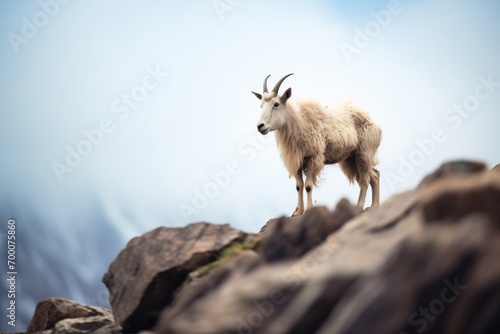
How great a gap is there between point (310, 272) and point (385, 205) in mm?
1694

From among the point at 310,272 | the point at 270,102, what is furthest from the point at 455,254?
the point at 270,102

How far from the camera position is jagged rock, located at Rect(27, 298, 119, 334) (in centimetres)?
998

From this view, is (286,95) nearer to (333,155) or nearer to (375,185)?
(333,155)

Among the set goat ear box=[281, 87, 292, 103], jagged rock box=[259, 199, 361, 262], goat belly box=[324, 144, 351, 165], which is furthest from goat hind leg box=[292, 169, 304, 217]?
jagged rock box=[259, 199, 361, 262]

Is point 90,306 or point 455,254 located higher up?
point 90,306

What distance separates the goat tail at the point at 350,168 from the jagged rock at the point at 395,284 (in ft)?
27.4

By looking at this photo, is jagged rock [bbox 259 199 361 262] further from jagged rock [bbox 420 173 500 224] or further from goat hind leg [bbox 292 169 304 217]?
goat hind leg [bbox 292 169 304 217]

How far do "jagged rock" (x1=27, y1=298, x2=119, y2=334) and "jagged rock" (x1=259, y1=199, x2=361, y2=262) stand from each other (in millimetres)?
4409

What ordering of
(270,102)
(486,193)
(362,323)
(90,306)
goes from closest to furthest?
(362,323)
(486,193)
(90,306)
(270,102)

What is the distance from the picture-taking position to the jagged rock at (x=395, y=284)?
4414mm

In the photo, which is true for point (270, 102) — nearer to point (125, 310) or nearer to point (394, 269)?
point (125, 310)

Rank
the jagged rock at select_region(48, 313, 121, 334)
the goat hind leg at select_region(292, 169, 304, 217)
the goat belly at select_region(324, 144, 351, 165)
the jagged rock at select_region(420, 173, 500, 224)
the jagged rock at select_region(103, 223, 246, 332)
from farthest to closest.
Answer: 1. the goat belly at select_region(324, 144, 351, 165)
2. the goat hind leg at select_region(292, 169, 304, 217)
3. the jagged rock at select_region(48, 313, 121, 334)
4. the jagged rock at select_region(103, 223, 246, 332)
5. the jagged rock at select_region(420, 173, 500, 224)

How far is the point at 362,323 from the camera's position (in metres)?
4.38

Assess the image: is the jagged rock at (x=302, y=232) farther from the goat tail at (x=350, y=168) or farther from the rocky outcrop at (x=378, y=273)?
the goat tail at (x=350, y=168)
